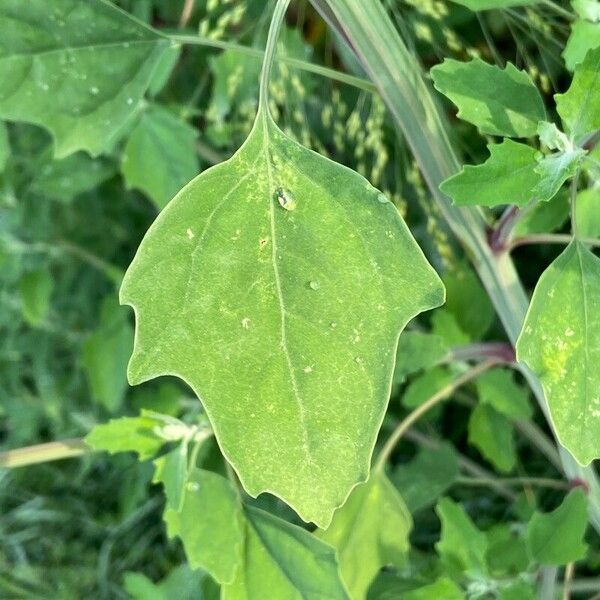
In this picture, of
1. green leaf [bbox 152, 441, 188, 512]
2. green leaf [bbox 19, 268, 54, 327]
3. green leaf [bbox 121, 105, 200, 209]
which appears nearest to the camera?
green leaf [bbox 152, 441, 188, 512]

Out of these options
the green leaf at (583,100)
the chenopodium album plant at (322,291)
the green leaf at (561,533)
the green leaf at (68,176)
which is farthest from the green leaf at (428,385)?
the green leaf at (68,176)

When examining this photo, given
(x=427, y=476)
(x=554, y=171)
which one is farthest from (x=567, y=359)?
(x=427, y=476)

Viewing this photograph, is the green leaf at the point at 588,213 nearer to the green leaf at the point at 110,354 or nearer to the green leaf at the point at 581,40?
the green leaf at the point at 581,40

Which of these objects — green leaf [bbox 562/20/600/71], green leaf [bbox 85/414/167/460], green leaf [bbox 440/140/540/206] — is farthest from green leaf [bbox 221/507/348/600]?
green leaf [bbox 562/20/600/71]

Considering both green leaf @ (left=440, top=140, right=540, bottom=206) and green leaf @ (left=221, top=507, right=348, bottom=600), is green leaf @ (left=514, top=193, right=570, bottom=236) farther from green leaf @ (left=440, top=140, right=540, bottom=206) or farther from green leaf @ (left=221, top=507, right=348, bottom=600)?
green leaf @ (left=221, top=507, right=348, bottom=600)

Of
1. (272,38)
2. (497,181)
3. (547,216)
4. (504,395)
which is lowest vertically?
(504,395)

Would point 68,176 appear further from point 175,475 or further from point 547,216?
point 547,216

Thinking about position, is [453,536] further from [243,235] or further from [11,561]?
[11,561]
